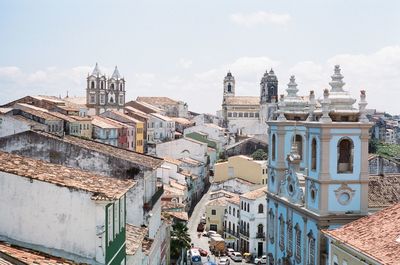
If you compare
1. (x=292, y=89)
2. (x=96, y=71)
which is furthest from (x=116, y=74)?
(x=292, y=89)

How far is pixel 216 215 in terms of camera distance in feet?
222

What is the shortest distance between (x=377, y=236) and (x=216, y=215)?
152 feet

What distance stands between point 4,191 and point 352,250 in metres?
12.3

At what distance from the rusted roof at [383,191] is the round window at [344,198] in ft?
5.41

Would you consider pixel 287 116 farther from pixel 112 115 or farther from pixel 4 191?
pixel 112 115

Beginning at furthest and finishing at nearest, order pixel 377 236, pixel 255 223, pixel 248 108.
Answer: pixel 248 108
pixel 255 223
pixel 377 236

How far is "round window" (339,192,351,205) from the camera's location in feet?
97.7

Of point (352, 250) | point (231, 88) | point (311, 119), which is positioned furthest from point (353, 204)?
point (231, 88)

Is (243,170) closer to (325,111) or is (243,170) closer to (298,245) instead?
(298,245)

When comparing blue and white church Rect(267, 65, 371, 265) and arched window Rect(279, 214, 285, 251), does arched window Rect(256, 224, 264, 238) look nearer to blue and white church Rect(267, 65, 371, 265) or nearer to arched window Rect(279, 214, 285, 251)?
arched window Rect(279, 214, 285, 251)

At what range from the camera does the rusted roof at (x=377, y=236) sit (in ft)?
64.8

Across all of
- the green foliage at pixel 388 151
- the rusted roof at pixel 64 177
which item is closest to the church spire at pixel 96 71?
the green foliage at pixel 388 151

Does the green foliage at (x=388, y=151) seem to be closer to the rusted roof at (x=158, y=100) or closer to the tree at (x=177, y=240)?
the rusted roof at (x=158, y=100)

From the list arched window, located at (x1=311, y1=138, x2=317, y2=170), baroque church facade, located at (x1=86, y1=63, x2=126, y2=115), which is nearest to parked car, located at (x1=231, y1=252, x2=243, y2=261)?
arched window, located at (x1=311, y1=138, x2=317, y2=170)
